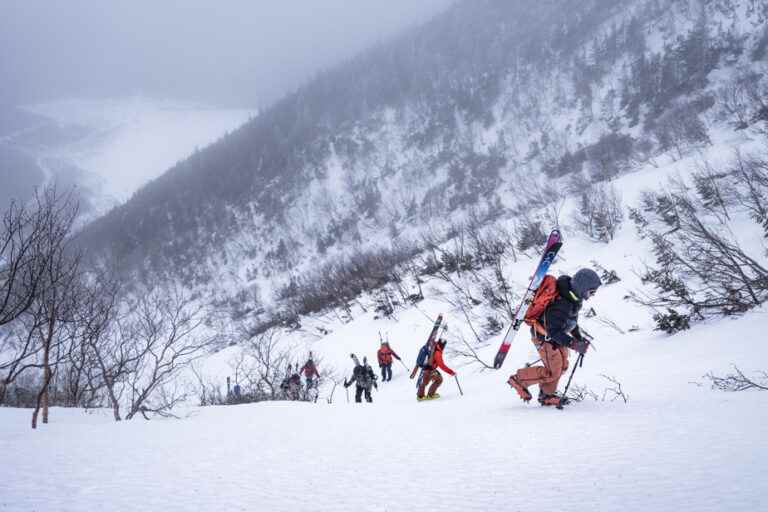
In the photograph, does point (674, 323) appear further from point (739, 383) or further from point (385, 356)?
point (385, 356)

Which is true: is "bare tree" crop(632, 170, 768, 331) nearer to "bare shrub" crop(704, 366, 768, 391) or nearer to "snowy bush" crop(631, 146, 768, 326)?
"snowy bush" crop(631, 146, 768, 326)

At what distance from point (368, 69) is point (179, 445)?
346 ft

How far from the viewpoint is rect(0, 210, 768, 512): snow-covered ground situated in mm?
1812

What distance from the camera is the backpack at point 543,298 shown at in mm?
4098

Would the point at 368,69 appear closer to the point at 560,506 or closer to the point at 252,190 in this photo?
the point at 252,190

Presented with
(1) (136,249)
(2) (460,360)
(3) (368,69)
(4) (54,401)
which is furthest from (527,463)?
(3) (368,69)

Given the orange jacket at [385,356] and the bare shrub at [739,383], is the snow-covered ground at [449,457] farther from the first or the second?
the orange jacket at [385,356]

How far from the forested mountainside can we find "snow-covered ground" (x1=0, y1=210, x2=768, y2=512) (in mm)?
22812

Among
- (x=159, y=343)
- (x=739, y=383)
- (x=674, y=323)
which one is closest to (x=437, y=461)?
(x=739, y=383)

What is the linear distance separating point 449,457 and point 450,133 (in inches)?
2711

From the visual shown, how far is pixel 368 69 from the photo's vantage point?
9625 centimetres

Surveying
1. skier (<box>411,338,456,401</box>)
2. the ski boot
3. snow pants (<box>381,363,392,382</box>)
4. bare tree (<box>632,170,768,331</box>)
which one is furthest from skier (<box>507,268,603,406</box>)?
snow pants (<box>381,363,392,382</box>)

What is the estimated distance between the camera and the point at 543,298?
13.5ft

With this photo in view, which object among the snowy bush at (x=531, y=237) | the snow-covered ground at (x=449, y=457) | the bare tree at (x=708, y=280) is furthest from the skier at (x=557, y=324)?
the snowy bush at (x=531, y=237)
